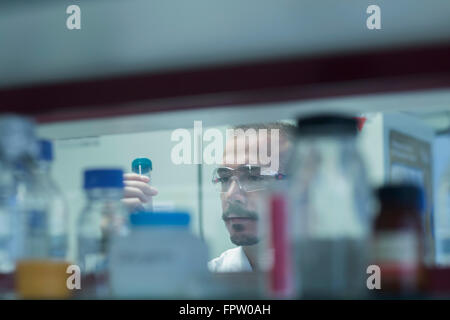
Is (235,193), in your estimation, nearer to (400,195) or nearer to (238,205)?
(238,205)

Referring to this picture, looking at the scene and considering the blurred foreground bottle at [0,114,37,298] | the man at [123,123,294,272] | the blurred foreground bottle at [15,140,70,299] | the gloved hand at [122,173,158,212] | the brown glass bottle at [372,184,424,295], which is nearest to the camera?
the brown glass bottle at [372,184,424,295]

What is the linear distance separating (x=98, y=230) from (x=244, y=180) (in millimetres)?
1129

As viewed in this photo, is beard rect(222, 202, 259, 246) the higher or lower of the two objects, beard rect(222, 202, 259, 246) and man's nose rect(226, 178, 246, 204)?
the lower

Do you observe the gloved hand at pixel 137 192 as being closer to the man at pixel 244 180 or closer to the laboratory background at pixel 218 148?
the laboratory background at pixel 218 148

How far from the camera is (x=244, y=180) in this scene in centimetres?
195

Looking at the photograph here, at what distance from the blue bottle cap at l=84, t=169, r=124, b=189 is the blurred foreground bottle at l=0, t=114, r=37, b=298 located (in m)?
0.13

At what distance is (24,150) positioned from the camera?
0.87 m

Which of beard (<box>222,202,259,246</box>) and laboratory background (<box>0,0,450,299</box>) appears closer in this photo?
laboratory background (<box>0,0,450,299</box>)

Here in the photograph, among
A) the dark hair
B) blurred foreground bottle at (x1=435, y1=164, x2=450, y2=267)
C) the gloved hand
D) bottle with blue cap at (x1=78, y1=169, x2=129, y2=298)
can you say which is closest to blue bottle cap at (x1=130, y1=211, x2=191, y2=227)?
bottle with blue cap at (x1=78, y1=169, x2=129, y2=298)

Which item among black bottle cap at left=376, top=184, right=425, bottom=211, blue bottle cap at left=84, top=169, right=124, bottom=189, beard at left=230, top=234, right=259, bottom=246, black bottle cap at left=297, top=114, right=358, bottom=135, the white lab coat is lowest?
the white lab coat

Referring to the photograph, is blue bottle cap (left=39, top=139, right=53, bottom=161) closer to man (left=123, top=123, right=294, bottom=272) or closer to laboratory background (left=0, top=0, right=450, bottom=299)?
laboratory background (left=0, top=0, right=450, bottom=299)

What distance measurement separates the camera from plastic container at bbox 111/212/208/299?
2.22 feet
